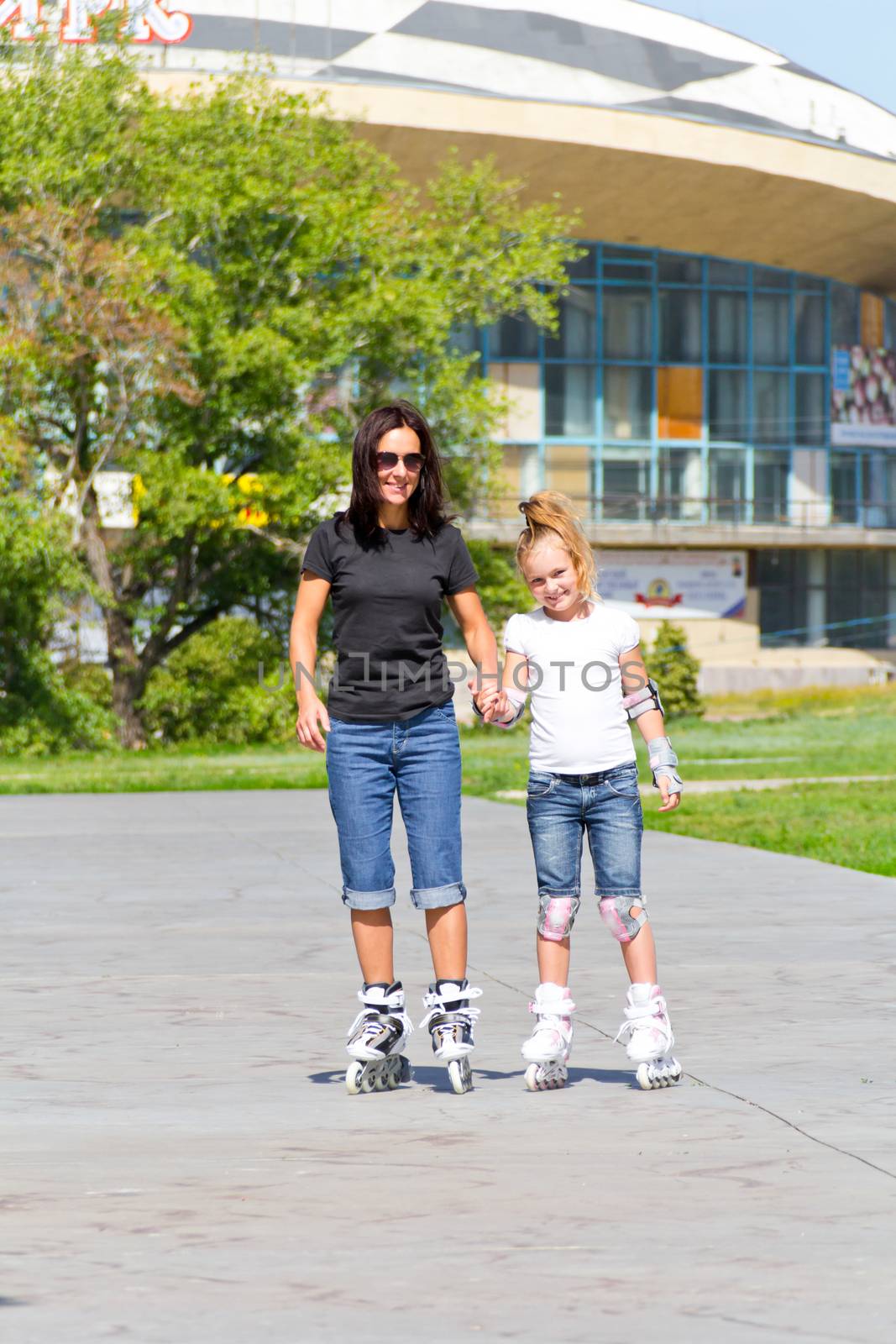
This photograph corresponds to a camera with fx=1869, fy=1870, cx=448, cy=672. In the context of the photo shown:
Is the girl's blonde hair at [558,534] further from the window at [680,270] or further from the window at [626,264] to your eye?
the window at [680,270]

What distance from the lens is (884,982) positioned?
7285 millimetres

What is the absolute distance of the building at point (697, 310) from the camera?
50.9 metres

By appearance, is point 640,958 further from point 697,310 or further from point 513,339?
point 697,310

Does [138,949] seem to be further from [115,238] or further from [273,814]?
[115,238]

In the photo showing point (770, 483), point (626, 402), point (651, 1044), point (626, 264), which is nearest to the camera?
point (651, 1044)

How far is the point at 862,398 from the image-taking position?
60000mm

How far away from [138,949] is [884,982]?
330 cm

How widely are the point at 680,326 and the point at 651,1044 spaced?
54.0 m

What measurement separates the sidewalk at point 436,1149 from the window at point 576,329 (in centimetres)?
4814

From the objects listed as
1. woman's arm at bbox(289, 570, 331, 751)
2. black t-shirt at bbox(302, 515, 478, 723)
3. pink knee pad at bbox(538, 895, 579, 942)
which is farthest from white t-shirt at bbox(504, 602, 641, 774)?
woman's arm at bbox(289, 570, 331, 751)

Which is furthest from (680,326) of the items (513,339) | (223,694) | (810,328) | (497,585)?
(223,694)

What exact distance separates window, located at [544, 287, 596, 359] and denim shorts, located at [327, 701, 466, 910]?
2021 inches

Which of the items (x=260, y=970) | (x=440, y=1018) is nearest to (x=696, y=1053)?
(x=440, y=1018)

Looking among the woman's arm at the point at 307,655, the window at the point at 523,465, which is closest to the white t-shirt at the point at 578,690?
the woman's arm at the point at 307,655
